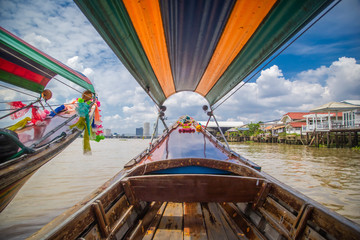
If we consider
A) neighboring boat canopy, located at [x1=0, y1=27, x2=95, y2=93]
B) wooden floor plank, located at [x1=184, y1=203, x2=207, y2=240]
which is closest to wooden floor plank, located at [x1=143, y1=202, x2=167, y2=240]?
wooden floor plank, located at [x1=184, y1=203, x2=207, y2=240]

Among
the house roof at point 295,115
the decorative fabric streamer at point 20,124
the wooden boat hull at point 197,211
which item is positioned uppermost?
the house roof at point 295,115

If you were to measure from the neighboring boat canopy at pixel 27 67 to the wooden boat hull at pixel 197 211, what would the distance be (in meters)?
2.96

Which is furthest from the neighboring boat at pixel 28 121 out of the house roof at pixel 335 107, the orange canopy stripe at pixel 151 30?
the house roof at pixel 335 107

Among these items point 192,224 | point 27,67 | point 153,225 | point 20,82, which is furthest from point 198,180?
point 20,82

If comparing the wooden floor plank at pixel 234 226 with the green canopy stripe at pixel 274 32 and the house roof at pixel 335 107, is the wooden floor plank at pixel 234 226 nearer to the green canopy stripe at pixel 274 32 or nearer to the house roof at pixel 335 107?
the green canopy stripe at pixel 274 32

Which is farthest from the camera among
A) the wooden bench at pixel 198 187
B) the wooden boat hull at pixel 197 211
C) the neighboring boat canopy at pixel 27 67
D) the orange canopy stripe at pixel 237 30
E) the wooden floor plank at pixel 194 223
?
the neighboring boat canopy at pixel 27 67

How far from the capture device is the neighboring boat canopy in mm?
2979

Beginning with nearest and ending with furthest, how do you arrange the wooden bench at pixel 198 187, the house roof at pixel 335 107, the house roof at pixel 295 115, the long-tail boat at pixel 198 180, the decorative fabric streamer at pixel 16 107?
the long-tail boat at pixel 198 180
the wooden bench at pixel 198 187
the decorative fabric streamer at pixel 16 107
the house roof at pixel 335 107
the house roof at pixel 295 115

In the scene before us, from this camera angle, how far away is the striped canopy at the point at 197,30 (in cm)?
204

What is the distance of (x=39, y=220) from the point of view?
328 cm

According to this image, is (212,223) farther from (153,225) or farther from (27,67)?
(27,67)

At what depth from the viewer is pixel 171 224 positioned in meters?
2.28

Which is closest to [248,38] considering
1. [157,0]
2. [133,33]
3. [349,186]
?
[157,0]

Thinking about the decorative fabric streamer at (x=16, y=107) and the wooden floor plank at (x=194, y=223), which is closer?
the wooden floor plank at (x=194, y=223)
